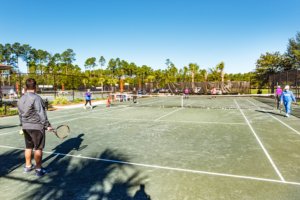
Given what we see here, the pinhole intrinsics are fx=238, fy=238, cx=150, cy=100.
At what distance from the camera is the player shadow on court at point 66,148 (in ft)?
21.8

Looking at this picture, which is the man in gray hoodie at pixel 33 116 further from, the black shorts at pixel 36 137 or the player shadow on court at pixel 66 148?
the player shadow on court at pixel 66 148

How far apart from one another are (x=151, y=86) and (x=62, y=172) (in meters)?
46.1

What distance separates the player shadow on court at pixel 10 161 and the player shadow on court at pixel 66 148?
0.66 m

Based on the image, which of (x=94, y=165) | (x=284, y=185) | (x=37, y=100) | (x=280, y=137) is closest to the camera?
(x=284, y=185)

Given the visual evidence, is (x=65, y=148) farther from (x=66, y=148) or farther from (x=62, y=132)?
(x=62, y=132)

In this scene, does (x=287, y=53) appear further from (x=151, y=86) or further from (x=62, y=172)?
(x=62, y=172)

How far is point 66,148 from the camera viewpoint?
754 cm

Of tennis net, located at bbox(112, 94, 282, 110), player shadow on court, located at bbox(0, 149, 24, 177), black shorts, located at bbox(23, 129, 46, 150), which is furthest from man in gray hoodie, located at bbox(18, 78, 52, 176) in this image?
tennis net, located at bbox(112, 94, 282, 110)

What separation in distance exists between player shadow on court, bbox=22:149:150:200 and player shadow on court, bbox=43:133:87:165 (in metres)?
0.32

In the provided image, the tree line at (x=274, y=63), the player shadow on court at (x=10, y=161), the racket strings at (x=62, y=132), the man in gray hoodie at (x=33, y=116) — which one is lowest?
the player shadow on court at (x=10, y=161)

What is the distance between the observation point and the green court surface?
14.3ft

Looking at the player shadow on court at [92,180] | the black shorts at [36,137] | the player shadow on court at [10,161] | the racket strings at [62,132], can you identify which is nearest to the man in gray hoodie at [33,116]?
the black shorts at [36,137]

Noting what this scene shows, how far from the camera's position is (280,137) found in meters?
8.77

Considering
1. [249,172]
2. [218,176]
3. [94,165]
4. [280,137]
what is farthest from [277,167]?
[94,165]
